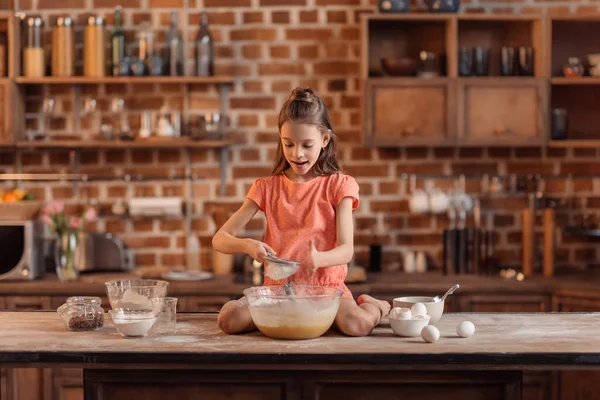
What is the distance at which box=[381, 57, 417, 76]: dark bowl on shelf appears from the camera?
A: 13.0 ft

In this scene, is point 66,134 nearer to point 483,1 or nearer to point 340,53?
point 340,53

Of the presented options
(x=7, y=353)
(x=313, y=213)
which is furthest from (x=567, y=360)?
(x=7, y=353)

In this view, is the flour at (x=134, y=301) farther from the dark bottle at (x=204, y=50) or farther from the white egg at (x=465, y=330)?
the dark bottle at (x=204, y=50)

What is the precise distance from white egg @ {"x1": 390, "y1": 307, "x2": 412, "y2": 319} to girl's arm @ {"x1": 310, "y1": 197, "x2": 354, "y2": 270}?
217mm

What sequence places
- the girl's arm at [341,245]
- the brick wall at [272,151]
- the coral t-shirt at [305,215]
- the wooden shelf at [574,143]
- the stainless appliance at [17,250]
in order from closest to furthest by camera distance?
the girl's arm at [341,245] < the coral t-shirt at [305,215] < the stainless appliance at [17,250] < the wooden shelf at [574,143] < the brick wall at [272,151]

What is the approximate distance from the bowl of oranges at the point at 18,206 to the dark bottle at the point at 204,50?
1061 mm

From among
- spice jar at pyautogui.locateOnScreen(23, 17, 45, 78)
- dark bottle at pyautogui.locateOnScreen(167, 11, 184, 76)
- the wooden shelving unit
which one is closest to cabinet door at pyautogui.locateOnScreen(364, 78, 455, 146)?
the wooden shelving unit

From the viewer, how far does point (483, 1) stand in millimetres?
4168

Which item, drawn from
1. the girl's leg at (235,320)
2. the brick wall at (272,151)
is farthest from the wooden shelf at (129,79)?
the girl's leg at (235,320)

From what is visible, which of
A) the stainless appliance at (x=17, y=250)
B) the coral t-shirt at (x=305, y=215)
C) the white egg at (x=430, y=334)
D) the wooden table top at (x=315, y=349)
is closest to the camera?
the wooden table top at (x=315, y=349)

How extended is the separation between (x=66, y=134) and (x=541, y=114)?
2.44 metres

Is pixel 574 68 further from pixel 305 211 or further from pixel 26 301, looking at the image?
pixel 26 301

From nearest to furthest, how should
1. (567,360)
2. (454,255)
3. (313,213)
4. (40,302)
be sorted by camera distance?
(567,360), (313,213), (40,302), (454,255)

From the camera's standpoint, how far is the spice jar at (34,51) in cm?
404
